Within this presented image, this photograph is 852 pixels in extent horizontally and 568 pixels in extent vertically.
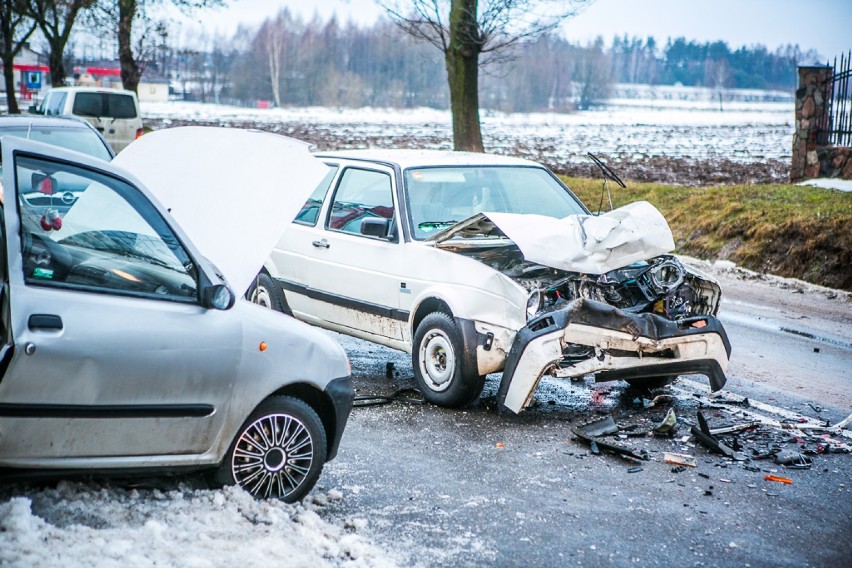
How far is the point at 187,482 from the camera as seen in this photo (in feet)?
15.5

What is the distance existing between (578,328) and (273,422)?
2489mm

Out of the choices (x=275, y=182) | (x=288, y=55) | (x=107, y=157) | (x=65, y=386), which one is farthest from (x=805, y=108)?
(x=288, y=55)

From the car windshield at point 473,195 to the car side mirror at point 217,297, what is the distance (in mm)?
3237

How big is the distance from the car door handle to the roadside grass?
1111cm

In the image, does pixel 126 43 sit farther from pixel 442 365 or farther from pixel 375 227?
pixel 442 365

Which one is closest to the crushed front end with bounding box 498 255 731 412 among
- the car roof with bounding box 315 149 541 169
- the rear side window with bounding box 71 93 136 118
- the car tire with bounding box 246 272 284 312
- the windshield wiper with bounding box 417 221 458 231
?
the windshield wiper with bounding box 417 221 458 231

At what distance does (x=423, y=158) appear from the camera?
8.35 m

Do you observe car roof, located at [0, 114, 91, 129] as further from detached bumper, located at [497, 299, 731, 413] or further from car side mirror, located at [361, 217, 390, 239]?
detached bumper, located at [497, 299, 731, 413]

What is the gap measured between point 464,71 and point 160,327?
17.4 metres

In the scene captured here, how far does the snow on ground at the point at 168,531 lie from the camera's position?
3.72 metres

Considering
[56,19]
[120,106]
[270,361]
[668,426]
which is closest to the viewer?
[270,361]

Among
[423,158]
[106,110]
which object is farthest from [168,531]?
[106,110]

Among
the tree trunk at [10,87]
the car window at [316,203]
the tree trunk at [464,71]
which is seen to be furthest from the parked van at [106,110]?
the car window at [316,203]

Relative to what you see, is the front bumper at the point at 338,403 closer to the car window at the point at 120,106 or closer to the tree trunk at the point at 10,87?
the car window at the point at 120,106
